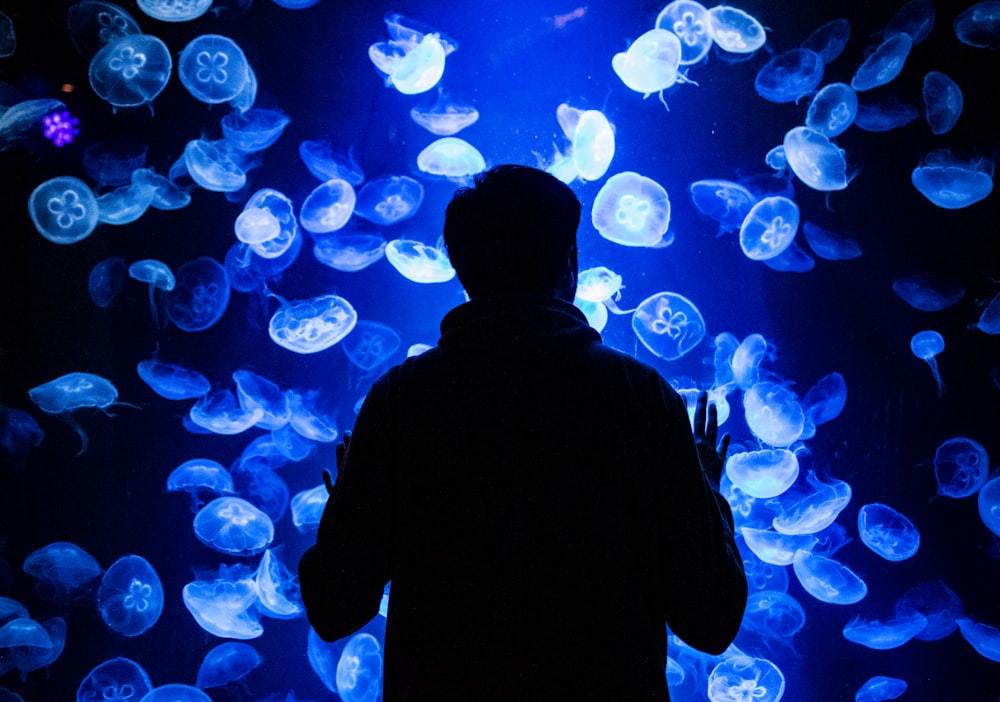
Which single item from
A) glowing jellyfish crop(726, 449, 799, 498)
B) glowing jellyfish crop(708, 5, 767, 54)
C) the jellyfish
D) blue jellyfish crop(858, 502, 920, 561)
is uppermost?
glowing jellyfish crop(708, 5, 767, 54)

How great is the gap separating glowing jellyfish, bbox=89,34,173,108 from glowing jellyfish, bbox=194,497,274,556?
2165 mm

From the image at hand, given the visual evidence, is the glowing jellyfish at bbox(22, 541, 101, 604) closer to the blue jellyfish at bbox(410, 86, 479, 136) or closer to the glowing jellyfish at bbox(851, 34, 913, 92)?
the blue jellyfish at bbox(410, 86, 479, 136)

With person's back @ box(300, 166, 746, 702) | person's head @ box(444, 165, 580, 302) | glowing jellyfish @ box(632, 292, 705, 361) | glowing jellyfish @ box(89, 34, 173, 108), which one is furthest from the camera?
glowing jellyfish @ box(632, 292, 705, 361)

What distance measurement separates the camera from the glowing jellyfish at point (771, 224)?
371 centimetres

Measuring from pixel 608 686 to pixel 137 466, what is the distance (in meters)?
3.14

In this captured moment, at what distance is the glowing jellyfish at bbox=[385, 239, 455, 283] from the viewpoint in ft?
12.0

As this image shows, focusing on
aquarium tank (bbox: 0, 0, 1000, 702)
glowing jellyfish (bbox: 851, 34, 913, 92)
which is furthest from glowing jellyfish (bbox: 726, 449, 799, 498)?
glowing jellyfish (bbox: 851, 34, 913, 92)

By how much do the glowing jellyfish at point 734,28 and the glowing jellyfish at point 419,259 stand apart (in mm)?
1895

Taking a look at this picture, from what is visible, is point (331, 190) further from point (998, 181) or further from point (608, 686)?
point (998, 181)

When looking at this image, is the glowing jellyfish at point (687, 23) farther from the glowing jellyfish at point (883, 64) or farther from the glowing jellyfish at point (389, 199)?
the glowing jellyfish at point (389, 199)

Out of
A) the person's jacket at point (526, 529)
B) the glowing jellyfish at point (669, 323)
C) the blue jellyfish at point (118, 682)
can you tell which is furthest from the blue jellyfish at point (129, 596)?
the glowing jellyfish at point (669, 323)

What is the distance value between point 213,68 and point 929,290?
4023 mm

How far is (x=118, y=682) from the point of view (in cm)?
357

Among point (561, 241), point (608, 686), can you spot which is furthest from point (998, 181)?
point (608, 686)
